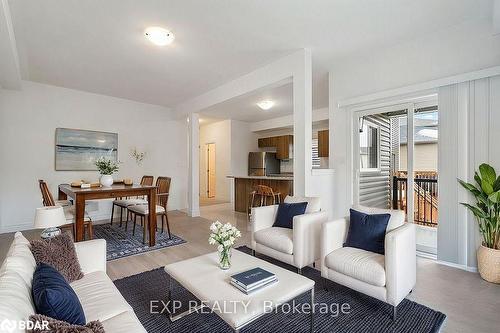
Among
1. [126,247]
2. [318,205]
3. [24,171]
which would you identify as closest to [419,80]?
[318,205]

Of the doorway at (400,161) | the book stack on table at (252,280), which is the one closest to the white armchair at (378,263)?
the book stack on table at (252,280)

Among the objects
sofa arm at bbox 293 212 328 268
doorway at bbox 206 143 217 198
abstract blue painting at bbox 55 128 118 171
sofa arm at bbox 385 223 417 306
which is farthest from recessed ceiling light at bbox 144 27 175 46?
doorway at bbox 206 143 217 198

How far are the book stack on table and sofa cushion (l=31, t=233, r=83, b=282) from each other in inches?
42.0

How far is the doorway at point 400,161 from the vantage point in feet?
11.2

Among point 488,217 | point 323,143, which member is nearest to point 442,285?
point 488,217

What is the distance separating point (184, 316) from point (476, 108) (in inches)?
140

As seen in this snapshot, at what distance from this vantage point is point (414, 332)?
68.9 inches

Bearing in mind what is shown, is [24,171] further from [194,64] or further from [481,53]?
[481,53]

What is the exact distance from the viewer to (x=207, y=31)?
2938 millimetres

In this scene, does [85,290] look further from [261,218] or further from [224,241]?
[261,218]

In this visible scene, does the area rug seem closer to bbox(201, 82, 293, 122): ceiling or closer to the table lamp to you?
the table lamp

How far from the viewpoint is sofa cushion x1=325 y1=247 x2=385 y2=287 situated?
6.31ft

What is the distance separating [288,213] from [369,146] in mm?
1976

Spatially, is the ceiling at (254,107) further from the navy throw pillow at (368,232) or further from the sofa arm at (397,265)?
the sofa arm at (397,265)
